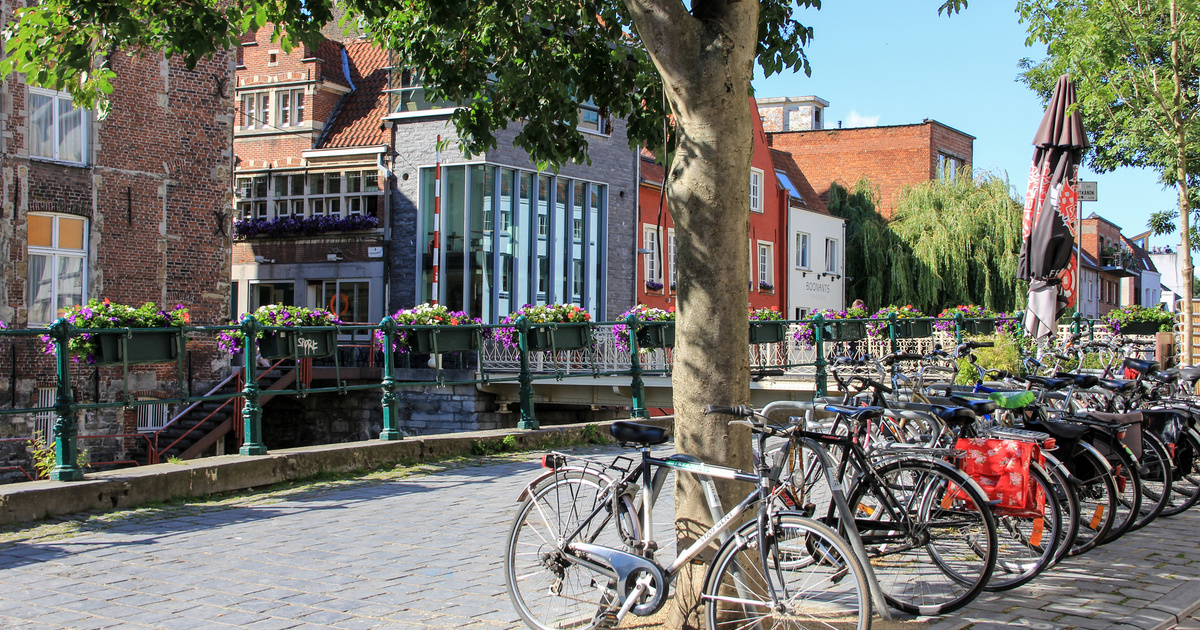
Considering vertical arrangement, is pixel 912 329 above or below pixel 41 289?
below

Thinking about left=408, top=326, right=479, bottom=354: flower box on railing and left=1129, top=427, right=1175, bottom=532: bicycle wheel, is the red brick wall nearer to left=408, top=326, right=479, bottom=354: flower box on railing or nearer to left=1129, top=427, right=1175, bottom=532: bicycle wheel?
left=408, top=326, right=479, bottom=354: flower box on railing

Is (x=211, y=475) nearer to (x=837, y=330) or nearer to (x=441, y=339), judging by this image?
(x=441, y=339)

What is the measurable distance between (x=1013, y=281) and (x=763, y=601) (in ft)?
111

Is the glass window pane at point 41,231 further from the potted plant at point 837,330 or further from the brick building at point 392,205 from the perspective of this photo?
the potted plant at point 837,330

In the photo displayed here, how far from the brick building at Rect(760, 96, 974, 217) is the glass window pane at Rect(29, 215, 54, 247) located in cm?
3073

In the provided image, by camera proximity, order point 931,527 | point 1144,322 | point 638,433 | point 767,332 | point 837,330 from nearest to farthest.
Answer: point 638,433
point 931,527
point 767,332
point 837,330
point 1144,322

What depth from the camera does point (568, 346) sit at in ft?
43.7

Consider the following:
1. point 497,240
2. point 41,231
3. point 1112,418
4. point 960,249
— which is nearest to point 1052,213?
point 1112,418

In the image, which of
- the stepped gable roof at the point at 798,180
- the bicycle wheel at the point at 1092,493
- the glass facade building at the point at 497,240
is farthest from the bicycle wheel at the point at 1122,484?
the stepped gable roof at the point at 798,180

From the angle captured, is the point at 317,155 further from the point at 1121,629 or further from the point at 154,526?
the point at 1121,629

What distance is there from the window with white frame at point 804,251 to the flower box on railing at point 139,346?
→ 31.4 meters

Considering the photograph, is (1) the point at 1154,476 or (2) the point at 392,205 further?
(2) the point at 392,205

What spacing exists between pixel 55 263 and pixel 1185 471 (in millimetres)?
18793

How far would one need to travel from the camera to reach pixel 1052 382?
6.61 metres
